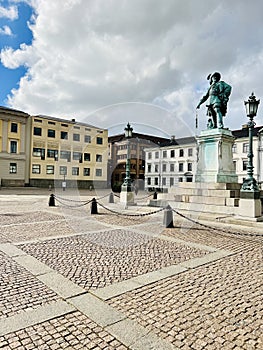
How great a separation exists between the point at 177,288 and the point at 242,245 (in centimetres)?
358

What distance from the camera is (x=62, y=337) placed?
2908 millimetres

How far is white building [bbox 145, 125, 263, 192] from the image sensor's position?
143ft

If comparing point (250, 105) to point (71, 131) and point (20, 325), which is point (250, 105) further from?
point (71, 131)

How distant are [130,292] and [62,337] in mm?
1405

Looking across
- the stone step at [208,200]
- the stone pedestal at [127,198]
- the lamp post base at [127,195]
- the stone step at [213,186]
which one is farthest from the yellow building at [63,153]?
the stone step at [208,200]

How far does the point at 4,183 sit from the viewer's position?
4428cm

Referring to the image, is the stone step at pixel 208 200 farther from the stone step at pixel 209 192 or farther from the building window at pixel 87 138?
the building window at pixel 87 138

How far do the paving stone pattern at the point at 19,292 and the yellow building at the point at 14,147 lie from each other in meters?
43.3

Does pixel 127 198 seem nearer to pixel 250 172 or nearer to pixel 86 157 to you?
pixel 250 172

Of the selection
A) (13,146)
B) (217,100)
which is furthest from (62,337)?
(13,146)

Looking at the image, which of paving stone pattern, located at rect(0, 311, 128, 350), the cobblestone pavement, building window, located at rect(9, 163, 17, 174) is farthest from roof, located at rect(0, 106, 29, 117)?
paving stone pattern, located at rect(0, 311, 128, 350)

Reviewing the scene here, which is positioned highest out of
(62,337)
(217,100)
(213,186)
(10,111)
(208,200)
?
(10,111)

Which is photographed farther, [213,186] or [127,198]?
[127,198]

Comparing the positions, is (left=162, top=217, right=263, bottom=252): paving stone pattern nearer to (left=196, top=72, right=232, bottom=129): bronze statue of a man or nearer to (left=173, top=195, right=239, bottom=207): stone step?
(left=173, top=195, right=239, bottom=207): stone step
